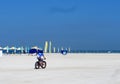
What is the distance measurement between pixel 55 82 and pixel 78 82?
99 centimetres

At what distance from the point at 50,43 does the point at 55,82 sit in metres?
94.9

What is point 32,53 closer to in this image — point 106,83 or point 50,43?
point 50,43

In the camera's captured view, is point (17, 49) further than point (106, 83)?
Yes

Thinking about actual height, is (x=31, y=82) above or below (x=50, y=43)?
below

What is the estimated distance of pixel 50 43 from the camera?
111938mm

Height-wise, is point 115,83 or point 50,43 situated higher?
point 50,43

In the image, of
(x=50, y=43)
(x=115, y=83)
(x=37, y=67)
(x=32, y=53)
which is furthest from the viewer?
(x=50, y=43)

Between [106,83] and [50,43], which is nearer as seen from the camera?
[106,83]

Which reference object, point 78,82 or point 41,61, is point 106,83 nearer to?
point 78,82

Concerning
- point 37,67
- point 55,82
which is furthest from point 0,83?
point 37,67

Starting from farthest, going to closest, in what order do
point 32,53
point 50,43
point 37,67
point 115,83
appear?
point 50,43, point 32,53, point 37,67, point 115,83

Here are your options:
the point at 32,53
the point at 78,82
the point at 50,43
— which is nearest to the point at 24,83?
the point at 78,82

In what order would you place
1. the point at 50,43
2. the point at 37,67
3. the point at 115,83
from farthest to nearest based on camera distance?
the point at 50,43
the point at 37,67
the point at 115,83

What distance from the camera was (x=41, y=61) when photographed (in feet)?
95.3
